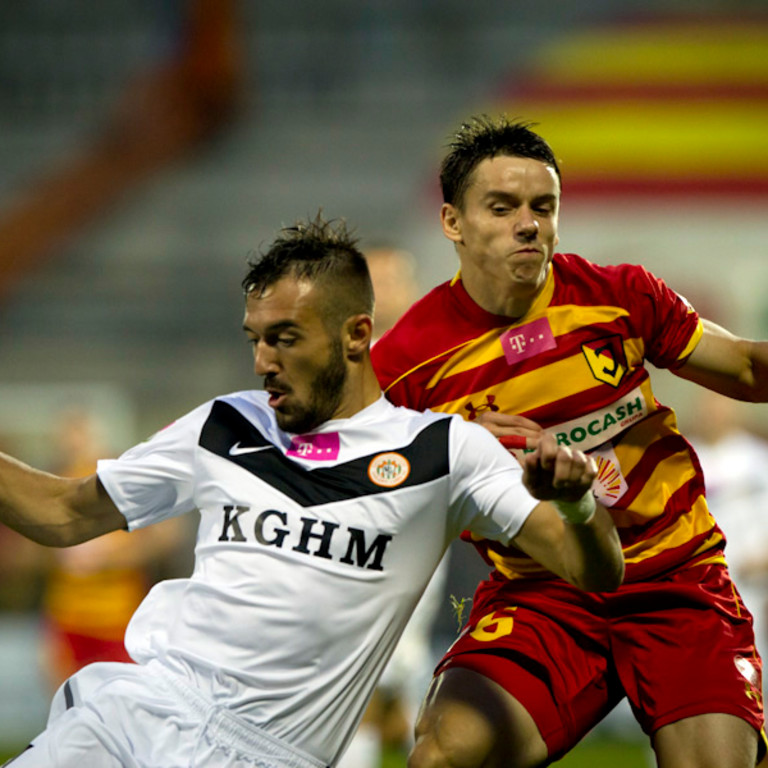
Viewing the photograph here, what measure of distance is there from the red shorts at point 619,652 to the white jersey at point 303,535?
1.55 ft

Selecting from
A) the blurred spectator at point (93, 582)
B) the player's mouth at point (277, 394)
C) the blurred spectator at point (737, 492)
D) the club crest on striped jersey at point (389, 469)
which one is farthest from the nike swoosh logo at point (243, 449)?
the blurred spectator at point (93, 582)

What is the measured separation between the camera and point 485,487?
11.4ft

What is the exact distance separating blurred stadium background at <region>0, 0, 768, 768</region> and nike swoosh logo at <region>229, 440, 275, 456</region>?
294 inches

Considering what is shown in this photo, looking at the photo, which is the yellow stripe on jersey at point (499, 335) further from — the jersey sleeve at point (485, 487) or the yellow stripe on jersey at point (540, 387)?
the jersey sleeve at point (485, 487)

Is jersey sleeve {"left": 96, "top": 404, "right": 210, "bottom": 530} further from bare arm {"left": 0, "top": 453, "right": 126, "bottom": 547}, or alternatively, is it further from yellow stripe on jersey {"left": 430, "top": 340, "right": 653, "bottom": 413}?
yellow stripe on jersey {"left": 430, "top": 340, "right": 653, "bottom": 413}

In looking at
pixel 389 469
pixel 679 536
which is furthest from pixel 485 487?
pixel 679 536

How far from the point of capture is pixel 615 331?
153 inches

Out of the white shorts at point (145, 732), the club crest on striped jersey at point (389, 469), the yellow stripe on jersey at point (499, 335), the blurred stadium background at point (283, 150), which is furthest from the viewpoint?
the blurred stadium background at point (283, 150)

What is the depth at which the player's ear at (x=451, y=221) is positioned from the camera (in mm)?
4023

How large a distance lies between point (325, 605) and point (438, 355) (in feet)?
2.82

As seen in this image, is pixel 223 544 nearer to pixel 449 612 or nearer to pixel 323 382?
pixel 323 382

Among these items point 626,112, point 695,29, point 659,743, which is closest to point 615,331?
Result: point 659,743

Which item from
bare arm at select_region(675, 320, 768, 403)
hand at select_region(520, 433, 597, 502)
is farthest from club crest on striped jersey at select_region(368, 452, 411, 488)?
bare arm at select_region(675, 320, 768, 403)

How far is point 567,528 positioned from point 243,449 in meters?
0.86
